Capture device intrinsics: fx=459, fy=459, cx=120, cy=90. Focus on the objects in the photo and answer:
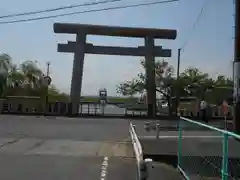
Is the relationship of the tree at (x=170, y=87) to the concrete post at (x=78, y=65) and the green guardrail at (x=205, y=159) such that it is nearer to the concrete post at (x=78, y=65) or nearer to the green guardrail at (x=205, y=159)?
the concrete post at (x=78, y=65)

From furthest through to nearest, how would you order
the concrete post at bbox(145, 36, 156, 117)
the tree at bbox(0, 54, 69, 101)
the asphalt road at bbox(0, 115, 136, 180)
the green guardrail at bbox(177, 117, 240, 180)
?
the tree at bbox(0, 54, 69, 101)
the concrete post at bbox(145, 36, 156, 117)
the asphalt road at bbox(0, 115, 136, 180)
the green guardrail at bbox(177, 117, 240, 180)

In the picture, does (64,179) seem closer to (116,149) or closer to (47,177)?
(47,177)

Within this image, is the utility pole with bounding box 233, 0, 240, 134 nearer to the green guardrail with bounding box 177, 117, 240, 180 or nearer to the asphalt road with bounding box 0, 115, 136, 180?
A: the asphalt road with bounding box 0, 115, 136, 180

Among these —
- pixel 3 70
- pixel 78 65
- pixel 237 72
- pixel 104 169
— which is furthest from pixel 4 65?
pixel 104 169

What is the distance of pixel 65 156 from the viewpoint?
13852mm

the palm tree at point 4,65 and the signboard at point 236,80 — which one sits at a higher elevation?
the palm tree at point 4,65

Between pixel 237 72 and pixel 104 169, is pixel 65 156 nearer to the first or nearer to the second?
pixel 104 169

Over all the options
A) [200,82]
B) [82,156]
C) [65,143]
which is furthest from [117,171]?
[200,82]

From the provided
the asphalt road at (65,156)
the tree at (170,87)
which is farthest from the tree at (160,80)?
the asphalt road at (65,156)

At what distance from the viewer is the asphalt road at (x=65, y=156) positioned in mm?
10711

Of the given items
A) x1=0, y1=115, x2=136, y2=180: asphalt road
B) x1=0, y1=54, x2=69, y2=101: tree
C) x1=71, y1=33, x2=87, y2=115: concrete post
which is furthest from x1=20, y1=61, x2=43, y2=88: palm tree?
x1=0, y1=115, x2=136, y2=180: asphalt road

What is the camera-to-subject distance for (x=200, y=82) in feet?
191

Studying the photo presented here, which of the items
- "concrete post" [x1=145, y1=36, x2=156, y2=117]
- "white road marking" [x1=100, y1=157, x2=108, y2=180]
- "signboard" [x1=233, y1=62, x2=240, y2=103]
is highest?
"concrete post" [x1=145, y1=36, x2=156, y2=117]

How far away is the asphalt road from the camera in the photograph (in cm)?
1071
